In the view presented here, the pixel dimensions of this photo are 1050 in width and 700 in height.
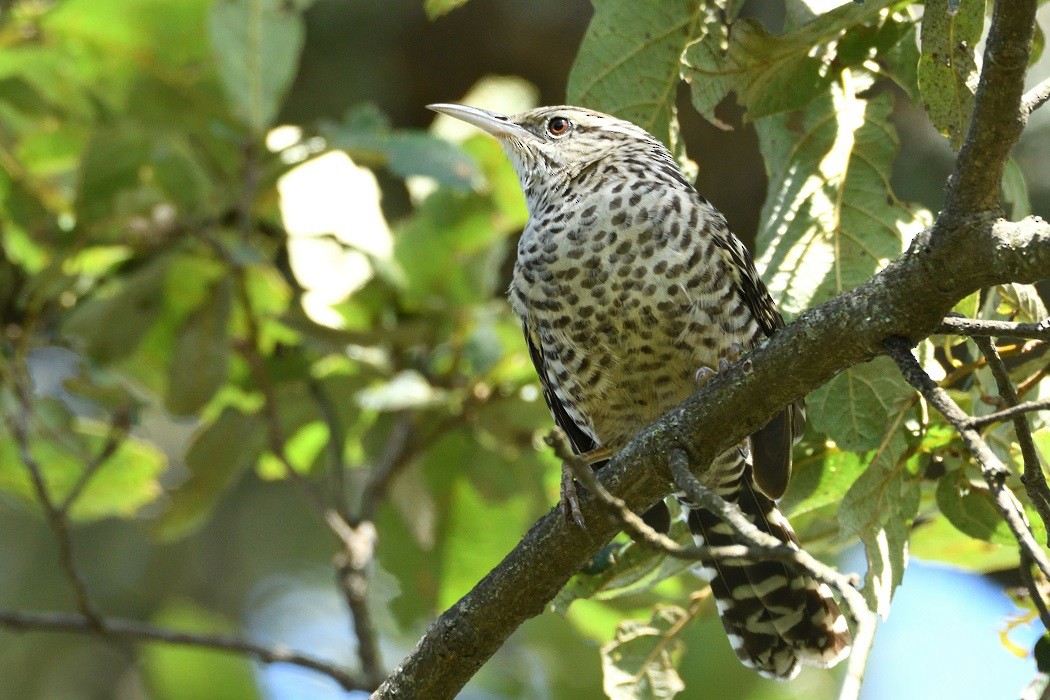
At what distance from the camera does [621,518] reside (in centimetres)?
190

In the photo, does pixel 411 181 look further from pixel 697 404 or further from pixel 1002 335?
pixel 1002 335

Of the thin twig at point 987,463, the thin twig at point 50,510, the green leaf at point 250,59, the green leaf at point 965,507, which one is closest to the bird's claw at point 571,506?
the thin twig at point 987,463

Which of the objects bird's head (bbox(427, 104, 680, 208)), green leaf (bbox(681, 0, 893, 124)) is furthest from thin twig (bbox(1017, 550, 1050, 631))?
bird's head (bbox(427, 104, 680, 208))

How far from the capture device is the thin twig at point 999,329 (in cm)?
198

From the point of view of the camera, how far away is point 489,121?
4180 millimetres

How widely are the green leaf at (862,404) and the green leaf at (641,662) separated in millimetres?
783

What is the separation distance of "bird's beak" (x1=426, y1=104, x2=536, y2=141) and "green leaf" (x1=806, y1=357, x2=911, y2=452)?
5.44ft

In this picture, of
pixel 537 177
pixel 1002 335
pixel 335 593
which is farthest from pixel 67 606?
pixel 1002 335

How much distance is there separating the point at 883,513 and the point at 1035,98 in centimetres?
101

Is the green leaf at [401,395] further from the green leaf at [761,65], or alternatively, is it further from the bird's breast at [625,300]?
the green leaf at [761,65]

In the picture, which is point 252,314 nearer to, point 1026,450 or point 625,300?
point 625,300

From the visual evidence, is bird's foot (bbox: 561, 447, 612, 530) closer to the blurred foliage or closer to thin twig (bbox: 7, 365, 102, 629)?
the blurred foliage

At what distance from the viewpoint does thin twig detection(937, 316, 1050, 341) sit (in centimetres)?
198

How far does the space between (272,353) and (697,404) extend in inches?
99.1
